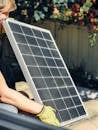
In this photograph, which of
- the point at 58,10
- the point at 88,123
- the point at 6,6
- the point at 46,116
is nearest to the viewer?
the point at 46,116

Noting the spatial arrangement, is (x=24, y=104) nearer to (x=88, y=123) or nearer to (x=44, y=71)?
(x=44, y=71)

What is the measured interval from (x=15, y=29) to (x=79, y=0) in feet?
7.13

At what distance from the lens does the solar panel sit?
5641 mm

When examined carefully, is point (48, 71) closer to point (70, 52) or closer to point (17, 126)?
point (17, 126)

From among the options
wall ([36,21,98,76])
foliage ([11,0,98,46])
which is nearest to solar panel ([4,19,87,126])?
foliage ([11,0,98,46])

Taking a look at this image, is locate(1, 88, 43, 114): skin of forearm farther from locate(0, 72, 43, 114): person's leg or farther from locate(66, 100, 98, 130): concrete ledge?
locate(66, 100, 98, 130): concrete ledge

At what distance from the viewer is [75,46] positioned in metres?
11.5

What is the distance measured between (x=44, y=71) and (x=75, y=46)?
18.3 ft

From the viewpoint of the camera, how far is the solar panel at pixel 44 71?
5.64 meters

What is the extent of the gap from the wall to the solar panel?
14.3 feet

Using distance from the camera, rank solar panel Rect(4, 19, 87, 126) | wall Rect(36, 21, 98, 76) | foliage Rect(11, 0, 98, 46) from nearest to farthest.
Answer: solar panel Rect(4, 19, 87, 126), foliage Rect(11, 0, 98, 46), wall Rect(36, 21, 98, 76)

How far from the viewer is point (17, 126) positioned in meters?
2.23

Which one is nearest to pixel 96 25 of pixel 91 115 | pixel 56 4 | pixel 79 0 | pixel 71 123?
pixel 79 0

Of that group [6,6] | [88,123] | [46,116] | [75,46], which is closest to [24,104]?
[46,116]
